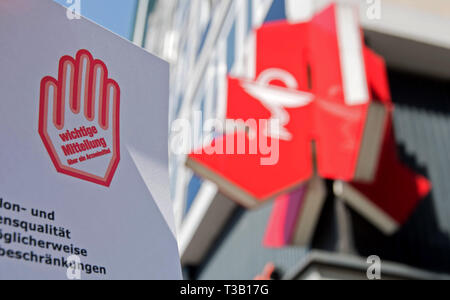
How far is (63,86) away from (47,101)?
7cm

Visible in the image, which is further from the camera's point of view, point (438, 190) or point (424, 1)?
point (424, 1)

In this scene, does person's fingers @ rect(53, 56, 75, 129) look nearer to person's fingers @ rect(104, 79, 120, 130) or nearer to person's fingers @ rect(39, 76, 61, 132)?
person's fingers @ rect(39, 76, 61, 132)

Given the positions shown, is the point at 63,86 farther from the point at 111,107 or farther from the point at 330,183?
the point at 330,183

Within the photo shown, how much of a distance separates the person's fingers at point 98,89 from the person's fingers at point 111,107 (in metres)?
0.01

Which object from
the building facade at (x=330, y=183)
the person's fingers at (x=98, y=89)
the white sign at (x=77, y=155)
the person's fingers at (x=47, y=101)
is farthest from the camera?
the building facade at (x=330, y=183)

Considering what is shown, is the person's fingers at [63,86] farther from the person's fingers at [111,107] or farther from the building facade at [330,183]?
the building facade at [330,183]

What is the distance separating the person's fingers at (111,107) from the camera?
1560 mm

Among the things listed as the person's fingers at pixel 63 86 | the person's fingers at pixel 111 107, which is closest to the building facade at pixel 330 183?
the person's fingers at pixel 111 107

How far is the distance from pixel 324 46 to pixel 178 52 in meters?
13.6

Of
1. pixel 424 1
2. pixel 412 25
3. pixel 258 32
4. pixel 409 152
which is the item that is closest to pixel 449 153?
pixel 409 152

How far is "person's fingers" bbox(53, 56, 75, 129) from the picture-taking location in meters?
1.44

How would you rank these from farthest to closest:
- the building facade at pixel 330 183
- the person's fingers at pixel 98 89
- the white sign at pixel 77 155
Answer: the building facade at pixel 330 183
the person's fingers at pixel 98 89
the white sign at pixel 77 155

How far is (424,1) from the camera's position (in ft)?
28.2

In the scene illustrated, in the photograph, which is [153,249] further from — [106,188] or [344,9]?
[344,9]
